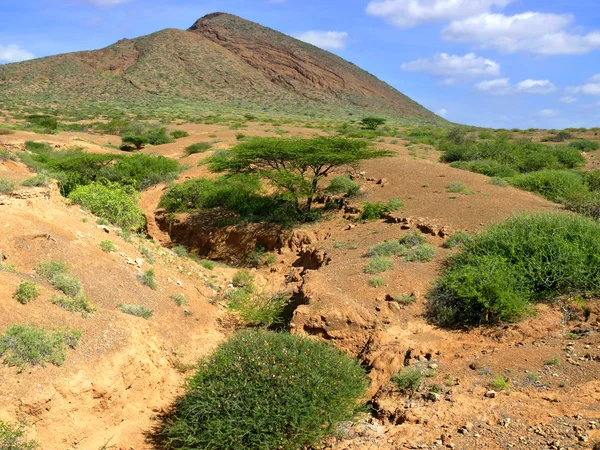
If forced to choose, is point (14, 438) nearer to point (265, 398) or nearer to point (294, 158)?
point (265, 398)

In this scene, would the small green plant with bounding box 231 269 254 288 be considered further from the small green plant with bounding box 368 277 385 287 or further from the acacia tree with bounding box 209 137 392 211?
the small green plant with bounding box 368 277 385 287

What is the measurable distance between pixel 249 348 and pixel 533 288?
199 inches

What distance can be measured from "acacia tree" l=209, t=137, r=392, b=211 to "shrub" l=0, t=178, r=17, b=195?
682 cm

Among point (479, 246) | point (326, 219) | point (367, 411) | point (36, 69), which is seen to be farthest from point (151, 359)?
point (36, 69)

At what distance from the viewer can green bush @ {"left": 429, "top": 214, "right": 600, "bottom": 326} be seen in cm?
787

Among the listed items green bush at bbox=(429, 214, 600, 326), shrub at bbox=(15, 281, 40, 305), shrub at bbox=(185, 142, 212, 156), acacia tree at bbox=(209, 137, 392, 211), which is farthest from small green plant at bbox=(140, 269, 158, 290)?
shrub at bbox=(185, 142, 212, 156)

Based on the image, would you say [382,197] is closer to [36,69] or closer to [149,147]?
[149,147]

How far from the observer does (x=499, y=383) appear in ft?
19.7

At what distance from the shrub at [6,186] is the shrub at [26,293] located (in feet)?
14.0

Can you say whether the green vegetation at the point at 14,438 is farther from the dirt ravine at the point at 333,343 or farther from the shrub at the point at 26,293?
the shrub at the point at 26,293

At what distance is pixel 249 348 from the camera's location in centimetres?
623

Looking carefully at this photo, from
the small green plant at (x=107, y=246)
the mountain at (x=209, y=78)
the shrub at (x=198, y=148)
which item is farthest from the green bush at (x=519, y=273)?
the mountain at (x=209, y=78)

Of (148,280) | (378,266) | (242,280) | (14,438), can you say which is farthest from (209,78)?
(14,438)

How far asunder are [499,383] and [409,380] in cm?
114
